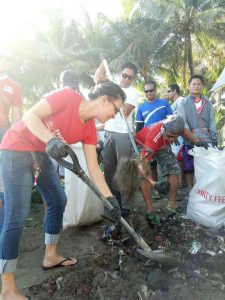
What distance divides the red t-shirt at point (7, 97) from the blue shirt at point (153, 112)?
1.72 meters

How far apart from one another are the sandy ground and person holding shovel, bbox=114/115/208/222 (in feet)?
1.98

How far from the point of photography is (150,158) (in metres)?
3.71

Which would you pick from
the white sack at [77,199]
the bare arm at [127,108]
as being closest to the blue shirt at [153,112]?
the bare arm at [127,108]

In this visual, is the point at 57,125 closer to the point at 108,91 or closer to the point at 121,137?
the point at 108,91

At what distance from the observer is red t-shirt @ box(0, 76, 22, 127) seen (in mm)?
3725

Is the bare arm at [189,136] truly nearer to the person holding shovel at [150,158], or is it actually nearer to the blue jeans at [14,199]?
the person holding shovel at [150,158]

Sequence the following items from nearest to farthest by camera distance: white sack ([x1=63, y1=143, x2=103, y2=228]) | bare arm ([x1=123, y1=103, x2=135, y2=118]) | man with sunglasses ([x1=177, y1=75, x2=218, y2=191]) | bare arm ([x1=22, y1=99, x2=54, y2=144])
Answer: bare arm ([x1=22, y1=99, x2=54, y2=144]) → white sack ([x1=63, y1=143, x2=103, y2=228]) → bare arm ([x1=123, y1=103, x2=135, y2=118]) → man with sunglasses ([x1=177, y1=75, x2=218, y2=191])

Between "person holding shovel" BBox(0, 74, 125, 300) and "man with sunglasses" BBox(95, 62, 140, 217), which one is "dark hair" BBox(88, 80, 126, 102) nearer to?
"person holding shovel" BBox(0, 74, 125, 300)

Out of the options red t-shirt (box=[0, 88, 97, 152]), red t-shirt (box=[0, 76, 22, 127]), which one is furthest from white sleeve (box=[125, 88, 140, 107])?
red t-shirt (box=[0, 88, 97, 152])

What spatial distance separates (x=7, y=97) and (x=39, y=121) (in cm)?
181

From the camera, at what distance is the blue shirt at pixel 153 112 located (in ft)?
15.2

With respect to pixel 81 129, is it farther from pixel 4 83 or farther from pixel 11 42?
pixel 11 42

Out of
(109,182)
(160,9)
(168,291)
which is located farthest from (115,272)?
(160,9)

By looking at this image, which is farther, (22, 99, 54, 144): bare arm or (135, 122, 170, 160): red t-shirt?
(135, 122, 170, 160): red t-shirt
